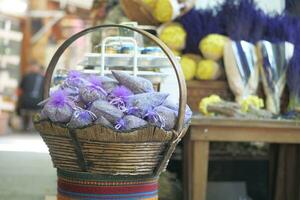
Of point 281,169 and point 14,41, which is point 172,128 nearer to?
point 281,169

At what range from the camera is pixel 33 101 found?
8.68 metres

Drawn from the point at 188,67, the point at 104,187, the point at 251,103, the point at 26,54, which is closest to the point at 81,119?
the point at 104,187

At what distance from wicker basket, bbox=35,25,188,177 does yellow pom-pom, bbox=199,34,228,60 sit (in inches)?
63.0

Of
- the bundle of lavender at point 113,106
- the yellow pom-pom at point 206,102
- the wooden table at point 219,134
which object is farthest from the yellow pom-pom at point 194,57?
the bundle of lavender at point 113,106

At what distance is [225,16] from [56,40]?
271 inches

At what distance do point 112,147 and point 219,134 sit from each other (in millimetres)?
1187

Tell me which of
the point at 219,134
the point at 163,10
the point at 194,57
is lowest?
the point at 219,134

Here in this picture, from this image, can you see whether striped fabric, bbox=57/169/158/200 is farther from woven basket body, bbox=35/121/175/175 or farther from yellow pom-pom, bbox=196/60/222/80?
yellow pom-pom, bbox=196/60/222/80

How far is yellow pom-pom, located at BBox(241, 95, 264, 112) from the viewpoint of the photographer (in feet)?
8.67

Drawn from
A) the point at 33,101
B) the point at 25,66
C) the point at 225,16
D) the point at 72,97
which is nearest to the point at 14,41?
the point at 25,66

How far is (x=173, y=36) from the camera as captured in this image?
2.86 m

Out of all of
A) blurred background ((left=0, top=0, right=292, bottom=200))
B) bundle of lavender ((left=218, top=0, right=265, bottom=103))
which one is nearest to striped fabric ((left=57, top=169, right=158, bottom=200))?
bundle of lavender ((left=218, top=0, right=265, bottom=103))

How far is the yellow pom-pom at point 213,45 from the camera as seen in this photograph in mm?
2846

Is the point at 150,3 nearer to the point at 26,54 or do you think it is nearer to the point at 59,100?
the point at 59,100
